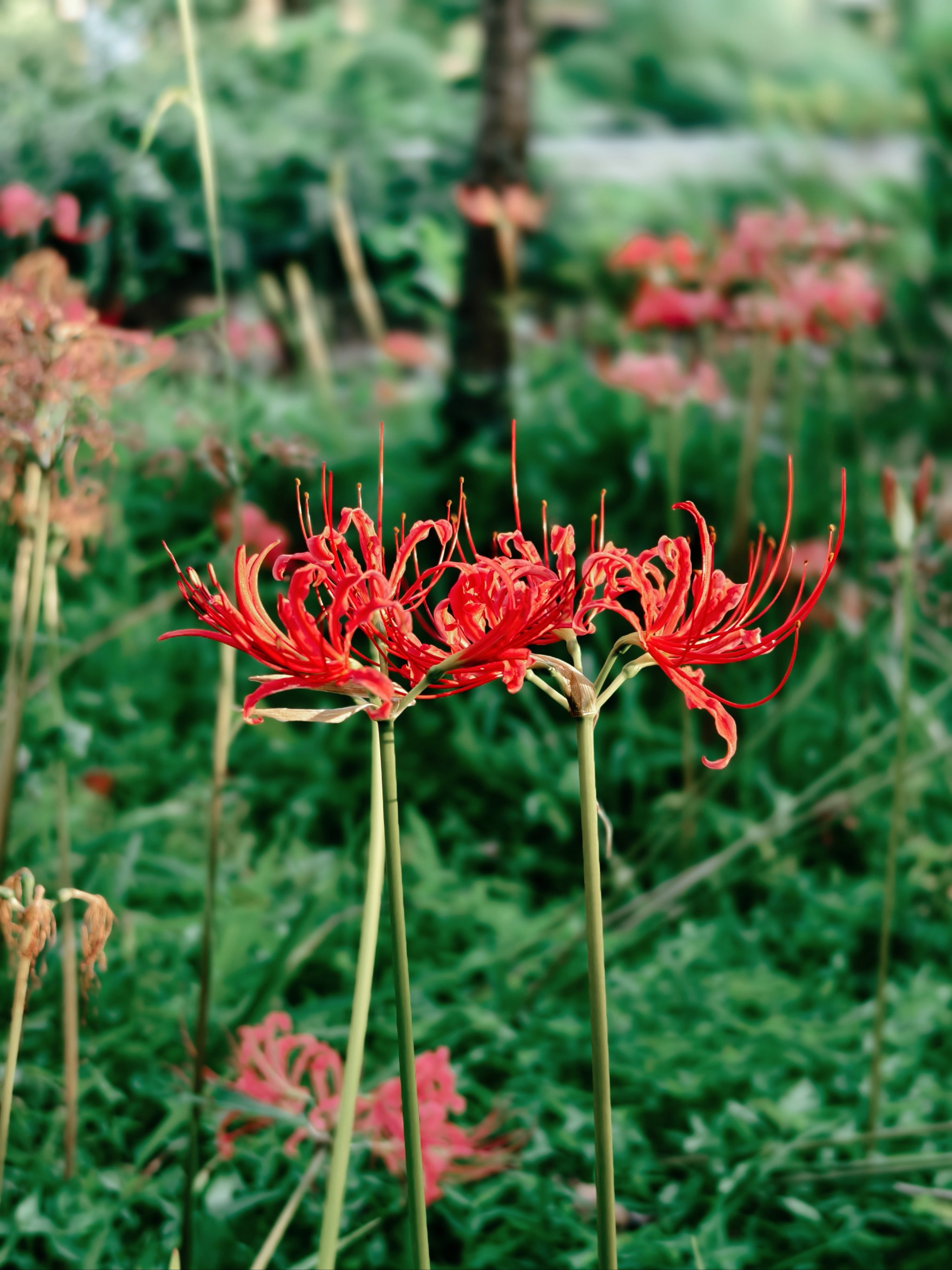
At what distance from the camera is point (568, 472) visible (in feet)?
8.76

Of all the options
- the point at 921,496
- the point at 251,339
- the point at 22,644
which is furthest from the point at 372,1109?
the point at 251,339

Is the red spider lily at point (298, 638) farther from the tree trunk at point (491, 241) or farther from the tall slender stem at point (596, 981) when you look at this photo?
the tree trunk at point (491, 241)

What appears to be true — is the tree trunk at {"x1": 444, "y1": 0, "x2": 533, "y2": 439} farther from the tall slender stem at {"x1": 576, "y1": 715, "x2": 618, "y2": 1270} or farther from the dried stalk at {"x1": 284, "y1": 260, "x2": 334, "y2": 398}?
the tall slender stem at {"x1": 576, "y1": 715, "x2": 618, "y2": 1270}

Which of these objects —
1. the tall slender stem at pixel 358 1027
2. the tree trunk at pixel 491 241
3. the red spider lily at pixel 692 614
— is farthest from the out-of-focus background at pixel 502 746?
the red spider lily at pixel 692 614

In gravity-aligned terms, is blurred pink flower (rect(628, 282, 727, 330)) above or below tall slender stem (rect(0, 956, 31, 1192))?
above

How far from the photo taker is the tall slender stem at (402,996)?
63 centimetres

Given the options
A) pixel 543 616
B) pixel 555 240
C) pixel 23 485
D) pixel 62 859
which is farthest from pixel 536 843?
pixel 555 240

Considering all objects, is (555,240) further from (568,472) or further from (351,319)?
(568,472)

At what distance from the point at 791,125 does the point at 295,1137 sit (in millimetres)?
5909

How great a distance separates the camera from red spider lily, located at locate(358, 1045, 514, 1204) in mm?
1210

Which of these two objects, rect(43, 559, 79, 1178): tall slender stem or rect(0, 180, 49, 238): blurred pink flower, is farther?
rect(0, 180, 49, 238): blurred pink flower

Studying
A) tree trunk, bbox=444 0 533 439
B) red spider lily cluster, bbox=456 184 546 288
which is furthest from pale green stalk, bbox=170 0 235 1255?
tree trunk, bbox=444 0 533 439

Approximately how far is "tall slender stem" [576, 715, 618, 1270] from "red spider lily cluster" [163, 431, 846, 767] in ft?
0.10

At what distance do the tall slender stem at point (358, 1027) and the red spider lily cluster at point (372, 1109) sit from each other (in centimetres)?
40
